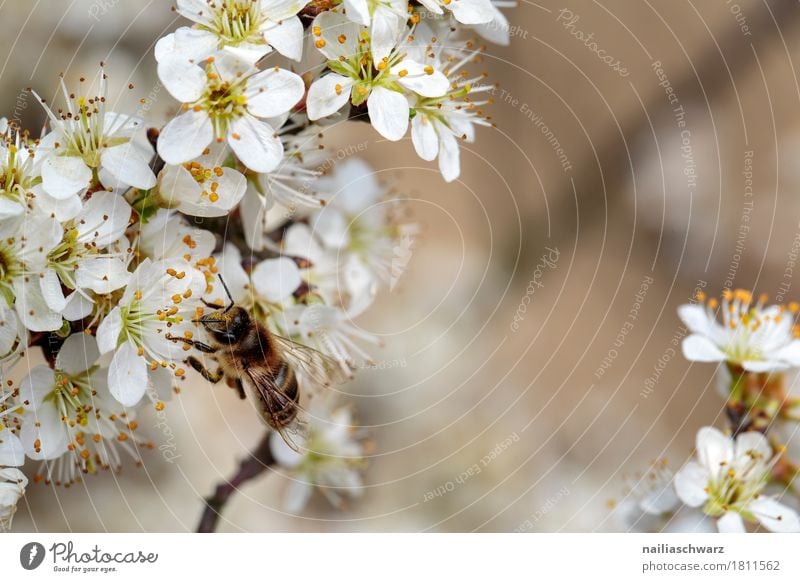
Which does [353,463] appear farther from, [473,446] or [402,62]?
[402,62]

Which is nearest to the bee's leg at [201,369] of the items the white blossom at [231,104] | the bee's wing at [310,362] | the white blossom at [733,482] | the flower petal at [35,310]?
the bee's wing at [310,362]

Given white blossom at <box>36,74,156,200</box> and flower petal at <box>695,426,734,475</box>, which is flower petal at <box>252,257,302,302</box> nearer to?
white blossom at <box>36,74,156,200</box>

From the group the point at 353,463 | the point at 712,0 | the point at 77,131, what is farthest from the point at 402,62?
the point at 712,0

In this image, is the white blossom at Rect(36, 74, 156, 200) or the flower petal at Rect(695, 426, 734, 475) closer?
the white blossom at Rect(36, 74, 156, 200)

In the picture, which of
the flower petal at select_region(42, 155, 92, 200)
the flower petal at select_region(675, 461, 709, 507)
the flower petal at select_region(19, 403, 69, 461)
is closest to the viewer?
the flower petal at select_region(42, 155, 92, 200)

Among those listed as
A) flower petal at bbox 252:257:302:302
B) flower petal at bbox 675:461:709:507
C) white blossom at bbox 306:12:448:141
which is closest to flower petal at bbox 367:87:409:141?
white blossom at bbox 306:12:448:141

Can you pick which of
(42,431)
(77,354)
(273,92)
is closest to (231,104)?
(273,92)

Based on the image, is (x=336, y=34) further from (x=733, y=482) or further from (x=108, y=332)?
(x=733, y=482)

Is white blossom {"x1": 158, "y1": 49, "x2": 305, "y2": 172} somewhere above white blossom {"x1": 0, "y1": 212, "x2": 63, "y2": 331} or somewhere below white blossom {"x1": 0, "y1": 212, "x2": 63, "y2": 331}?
above

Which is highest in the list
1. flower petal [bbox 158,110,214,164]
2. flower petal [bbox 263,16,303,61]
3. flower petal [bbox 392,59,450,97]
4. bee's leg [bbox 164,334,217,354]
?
flower petal [bbox 392,59,450,97]
